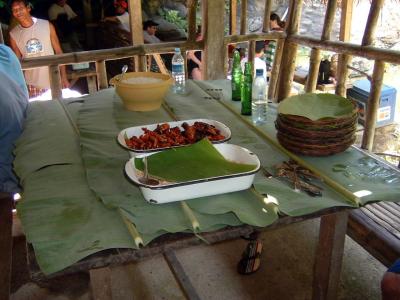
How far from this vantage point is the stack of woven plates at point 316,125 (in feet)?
4.88

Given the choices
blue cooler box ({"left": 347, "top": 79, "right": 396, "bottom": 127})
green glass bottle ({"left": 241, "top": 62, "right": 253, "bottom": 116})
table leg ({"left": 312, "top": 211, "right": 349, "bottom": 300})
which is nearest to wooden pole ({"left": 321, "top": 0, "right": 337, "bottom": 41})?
blue cooler box ({"left": 347, "top": 79, "right": 396, "bottom": 127})

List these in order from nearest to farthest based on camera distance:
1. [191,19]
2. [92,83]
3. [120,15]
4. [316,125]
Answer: [316,125] < [191,19] < [92,83] < [120,15]

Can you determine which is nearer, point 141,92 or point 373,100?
point 141,92

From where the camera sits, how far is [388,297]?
4.27 feet

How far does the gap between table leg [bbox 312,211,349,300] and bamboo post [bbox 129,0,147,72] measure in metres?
2.35

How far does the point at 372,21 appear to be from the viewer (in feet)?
9.32

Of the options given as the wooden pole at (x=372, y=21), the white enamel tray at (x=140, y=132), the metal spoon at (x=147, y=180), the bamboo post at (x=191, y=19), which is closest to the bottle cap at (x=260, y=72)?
the white enamel tray at (x=140, y=132)

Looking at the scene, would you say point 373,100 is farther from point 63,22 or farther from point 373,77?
point 63,22

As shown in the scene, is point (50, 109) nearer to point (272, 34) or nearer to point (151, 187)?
point (151, 187)

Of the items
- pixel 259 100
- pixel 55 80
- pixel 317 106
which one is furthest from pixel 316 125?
pixel 55 80

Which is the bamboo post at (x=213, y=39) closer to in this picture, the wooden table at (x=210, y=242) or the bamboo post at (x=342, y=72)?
the bamboo post at (x=342, y=72)

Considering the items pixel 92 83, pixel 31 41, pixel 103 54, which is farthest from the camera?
pixel 92 83

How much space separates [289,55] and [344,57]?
72 centimetres

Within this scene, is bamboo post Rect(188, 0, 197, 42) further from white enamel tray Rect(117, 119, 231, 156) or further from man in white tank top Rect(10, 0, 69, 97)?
white enamel tray Rect(117, 119, 231, 156)
